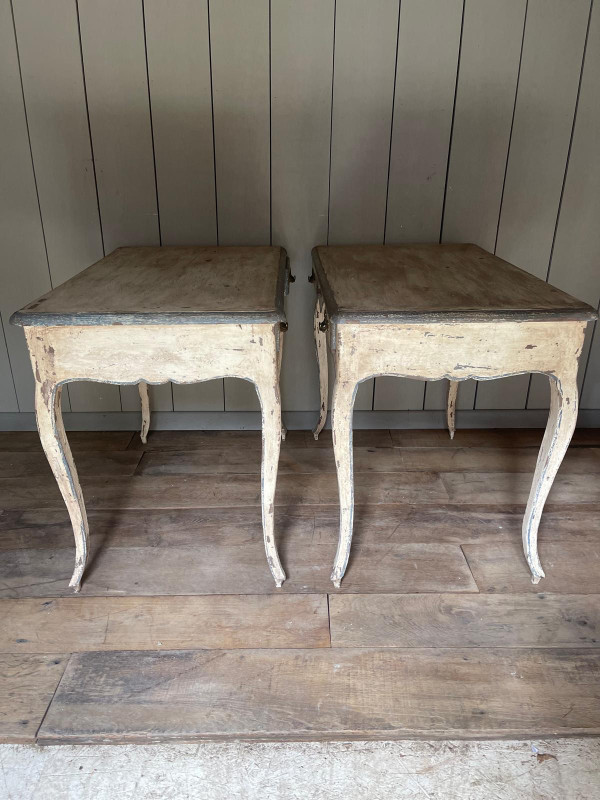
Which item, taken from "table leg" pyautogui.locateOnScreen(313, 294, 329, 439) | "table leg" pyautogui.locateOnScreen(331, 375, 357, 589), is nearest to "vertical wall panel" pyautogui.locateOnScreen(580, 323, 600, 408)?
"table leg" pyautogui.locateOnScreen(313, 294, 329, 439)

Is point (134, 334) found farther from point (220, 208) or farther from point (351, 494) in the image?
point (220, 208)

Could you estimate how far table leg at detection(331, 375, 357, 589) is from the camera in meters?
1.23

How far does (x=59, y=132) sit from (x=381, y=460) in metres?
1.48

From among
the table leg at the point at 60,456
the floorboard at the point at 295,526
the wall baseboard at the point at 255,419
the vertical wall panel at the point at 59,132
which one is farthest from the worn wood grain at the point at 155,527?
the vertical wall panel at the point at 59,132

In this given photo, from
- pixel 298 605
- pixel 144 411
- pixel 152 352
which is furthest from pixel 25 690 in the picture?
pixel 144 411

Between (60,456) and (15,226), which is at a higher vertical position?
(15,226)

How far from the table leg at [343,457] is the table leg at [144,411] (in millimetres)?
941

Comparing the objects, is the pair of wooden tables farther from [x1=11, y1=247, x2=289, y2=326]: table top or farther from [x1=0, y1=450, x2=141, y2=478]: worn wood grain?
[x1=0, y1=450, x2=141, y2=478]: worn wood grain

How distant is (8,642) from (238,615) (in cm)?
49

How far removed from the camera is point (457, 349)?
1207 millimetres

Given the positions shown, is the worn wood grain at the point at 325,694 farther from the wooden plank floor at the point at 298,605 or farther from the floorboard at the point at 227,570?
the floorboard at the point at 227,570

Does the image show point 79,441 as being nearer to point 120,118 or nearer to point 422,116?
point 120,118

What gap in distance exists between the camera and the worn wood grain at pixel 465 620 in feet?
4.08

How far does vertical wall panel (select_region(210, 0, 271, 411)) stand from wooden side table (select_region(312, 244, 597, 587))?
66 cm
